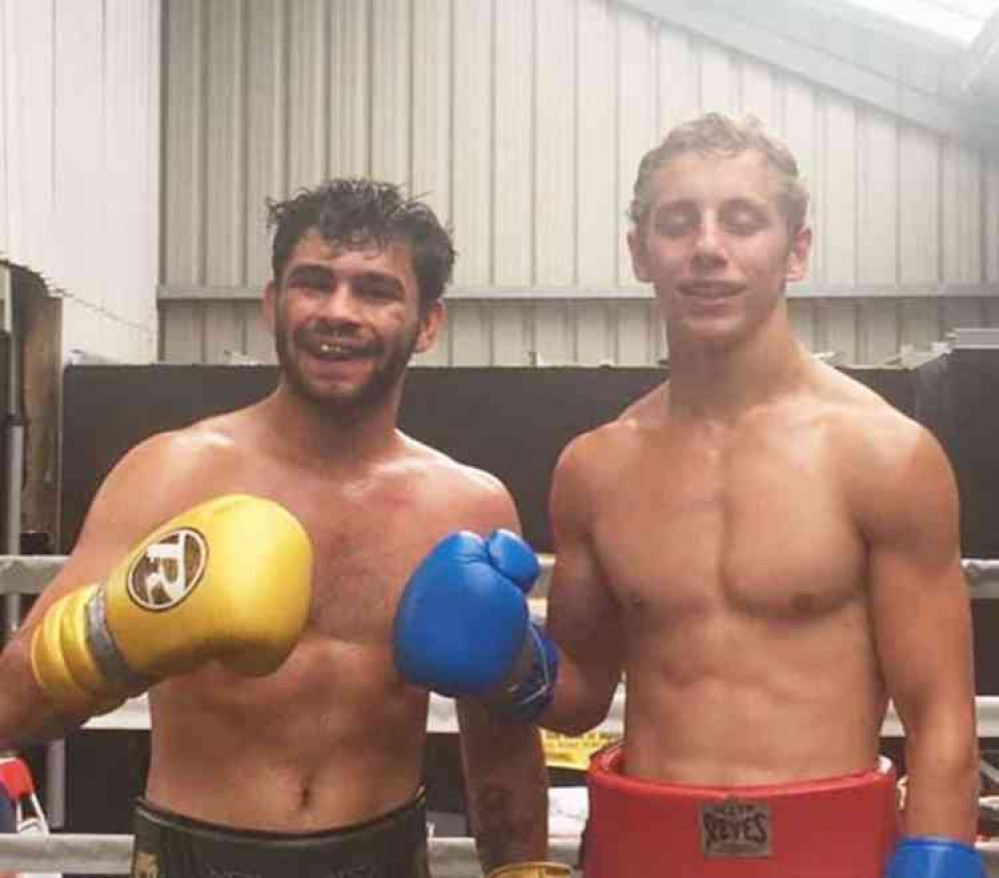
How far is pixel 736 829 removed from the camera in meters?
1.60

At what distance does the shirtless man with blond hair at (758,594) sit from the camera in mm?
1609

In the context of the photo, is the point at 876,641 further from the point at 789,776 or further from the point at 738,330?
the point at 738,330

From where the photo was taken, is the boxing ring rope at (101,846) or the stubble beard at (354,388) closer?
the stubble beard at (354,388)

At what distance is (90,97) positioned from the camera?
5.75 metres

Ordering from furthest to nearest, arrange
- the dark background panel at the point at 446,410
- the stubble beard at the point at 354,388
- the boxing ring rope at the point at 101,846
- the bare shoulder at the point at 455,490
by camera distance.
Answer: the dark background panel at the point at 446,410 → the boxing ring rope at the point at 101,846 → the bare shoulder at the point at 455,490 → the stubble beard at the point at 354,388

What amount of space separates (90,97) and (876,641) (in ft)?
16.0

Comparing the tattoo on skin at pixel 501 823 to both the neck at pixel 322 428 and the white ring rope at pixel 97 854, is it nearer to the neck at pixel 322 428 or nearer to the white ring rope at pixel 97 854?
the white ring rope at pixel 97 854

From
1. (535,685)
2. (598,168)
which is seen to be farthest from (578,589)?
(598,168)

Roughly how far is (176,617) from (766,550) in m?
0.68

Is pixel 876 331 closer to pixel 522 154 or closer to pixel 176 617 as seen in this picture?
pixel 522 154

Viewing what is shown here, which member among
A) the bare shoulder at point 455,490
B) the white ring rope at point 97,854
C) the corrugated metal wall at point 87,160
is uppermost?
the corrugated metal wall at point 87,160

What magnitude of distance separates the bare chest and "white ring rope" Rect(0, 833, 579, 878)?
69cm

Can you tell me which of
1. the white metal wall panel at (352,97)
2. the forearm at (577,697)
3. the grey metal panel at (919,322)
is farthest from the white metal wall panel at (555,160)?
the forearm at (577,697)

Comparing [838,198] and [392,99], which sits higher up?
[392,99]
